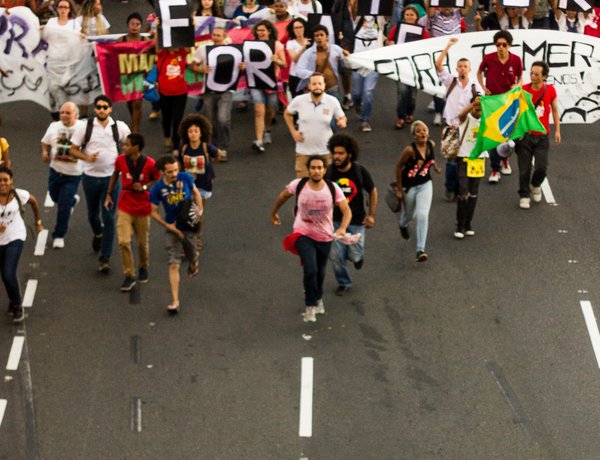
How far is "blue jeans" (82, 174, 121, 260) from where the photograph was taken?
17531mm

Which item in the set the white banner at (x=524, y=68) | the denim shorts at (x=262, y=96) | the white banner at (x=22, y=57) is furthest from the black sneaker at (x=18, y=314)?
the white banner at (x=524, y=68)

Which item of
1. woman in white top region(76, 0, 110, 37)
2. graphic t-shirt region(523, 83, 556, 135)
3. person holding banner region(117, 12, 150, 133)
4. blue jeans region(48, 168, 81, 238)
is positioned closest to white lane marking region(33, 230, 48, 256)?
blue jeans region(48, 168, 81, 238)

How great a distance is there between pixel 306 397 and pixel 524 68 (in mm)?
7737

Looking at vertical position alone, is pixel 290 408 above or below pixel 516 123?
below

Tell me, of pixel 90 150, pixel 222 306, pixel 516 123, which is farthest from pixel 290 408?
pixel 516 123

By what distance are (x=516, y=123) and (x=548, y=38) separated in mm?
2638

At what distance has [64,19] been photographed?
21156mm

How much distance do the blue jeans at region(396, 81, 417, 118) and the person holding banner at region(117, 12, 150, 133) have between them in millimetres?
3534

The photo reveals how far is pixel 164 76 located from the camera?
20.5m

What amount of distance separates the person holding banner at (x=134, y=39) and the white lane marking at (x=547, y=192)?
551 cm

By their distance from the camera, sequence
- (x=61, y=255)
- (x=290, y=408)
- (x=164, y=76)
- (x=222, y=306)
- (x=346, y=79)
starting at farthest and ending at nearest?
1. (x=346, y=79)
2. (x=164, y=76)
3. (x=61, y=255)
4. (x=222, y=306)
5. (x=290, y=408)

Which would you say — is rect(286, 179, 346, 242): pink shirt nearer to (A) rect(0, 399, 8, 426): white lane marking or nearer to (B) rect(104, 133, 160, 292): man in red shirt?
(B) rect(104, 133, 160, 292): man in red shirt

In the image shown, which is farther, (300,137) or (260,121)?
(260,121)

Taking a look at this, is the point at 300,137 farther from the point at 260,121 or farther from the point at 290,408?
the point at 290,408
